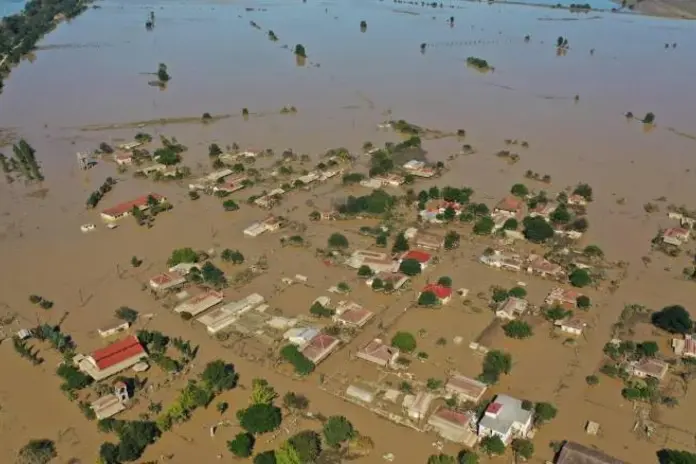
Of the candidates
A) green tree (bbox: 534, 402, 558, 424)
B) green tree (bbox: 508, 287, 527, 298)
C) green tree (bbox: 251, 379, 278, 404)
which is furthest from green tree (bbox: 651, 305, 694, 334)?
green tree (bbox: 251, 379, 278, 404)

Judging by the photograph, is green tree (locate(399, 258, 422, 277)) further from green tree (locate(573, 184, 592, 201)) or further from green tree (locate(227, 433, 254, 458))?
green tree (locate(573, 184, 592, 201))

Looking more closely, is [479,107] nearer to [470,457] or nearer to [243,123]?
[243,123]

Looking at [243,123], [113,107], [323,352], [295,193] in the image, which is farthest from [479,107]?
[323,352]

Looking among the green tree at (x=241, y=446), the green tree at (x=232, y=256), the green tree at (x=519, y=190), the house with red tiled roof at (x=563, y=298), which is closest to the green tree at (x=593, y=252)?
the house with red tiled roof at (x=563, y=298)

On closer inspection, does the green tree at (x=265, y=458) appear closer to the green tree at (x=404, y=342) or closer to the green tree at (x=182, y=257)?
the green tree at (x=404, y=342)

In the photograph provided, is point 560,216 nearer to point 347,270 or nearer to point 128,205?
point 347,270

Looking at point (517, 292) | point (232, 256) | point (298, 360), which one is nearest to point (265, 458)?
point (298, 360)
